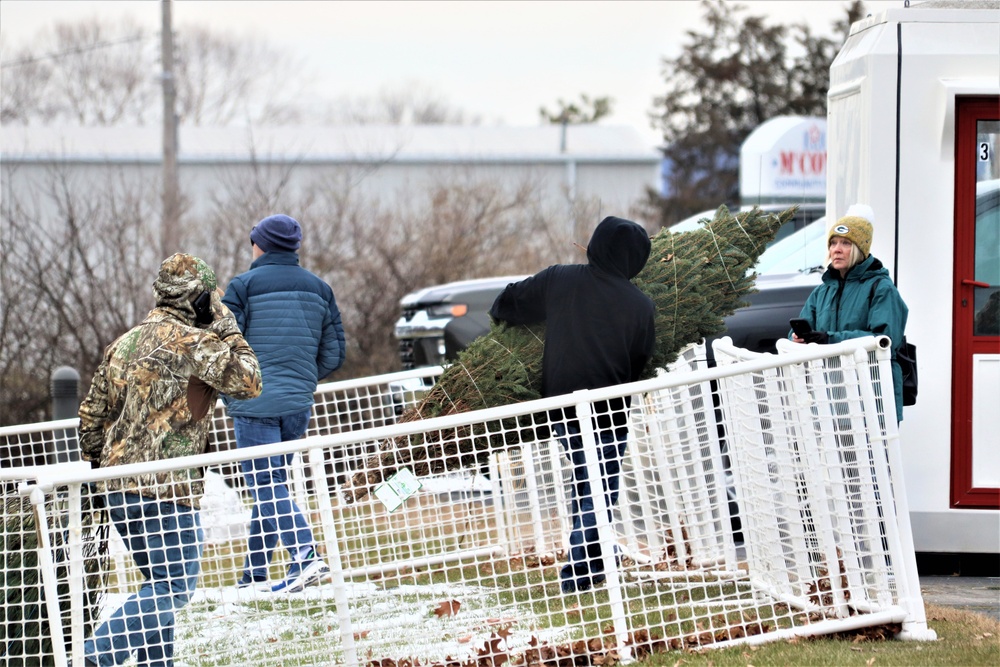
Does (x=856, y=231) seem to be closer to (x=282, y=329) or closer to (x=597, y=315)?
(x=597, y=315)

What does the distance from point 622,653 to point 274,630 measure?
1359 mm

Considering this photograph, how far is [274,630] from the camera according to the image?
4.98 metres

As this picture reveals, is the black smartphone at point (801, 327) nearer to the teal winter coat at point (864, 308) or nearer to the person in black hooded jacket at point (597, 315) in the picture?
the teal winter coat at point (864, 308)

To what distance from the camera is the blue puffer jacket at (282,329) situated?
6959 mm

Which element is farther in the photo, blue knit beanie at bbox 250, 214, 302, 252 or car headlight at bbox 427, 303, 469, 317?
Result: car headlight at bbox 427, 303, 469, 317

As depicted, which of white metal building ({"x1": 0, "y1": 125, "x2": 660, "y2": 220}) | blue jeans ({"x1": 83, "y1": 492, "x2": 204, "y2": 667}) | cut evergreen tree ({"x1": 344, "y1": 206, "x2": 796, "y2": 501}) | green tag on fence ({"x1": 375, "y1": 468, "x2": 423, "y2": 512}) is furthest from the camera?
white metal building ({"x1": 0, "y1": 125, "x2": 660, "y2": 220})

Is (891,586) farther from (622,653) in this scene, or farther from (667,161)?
(667,161)

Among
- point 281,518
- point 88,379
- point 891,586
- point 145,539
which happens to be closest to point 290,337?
point 281,518

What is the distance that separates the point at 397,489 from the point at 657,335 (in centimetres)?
177

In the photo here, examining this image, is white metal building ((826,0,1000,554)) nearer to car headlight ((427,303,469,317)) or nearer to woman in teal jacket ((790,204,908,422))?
woman in teal jacket ((790,204,908,422))

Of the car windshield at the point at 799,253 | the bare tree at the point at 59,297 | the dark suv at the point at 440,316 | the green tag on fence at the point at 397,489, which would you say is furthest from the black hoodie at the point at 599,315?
the bare tree at the point at 59,297

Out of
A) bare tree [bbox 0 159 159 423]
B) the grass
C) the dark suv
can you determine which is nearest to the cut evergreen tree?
the grass

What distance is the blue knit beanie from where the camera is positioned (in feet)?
23.4

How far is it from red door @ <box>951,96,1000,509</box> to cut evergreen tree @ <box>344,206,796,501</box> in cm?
109
